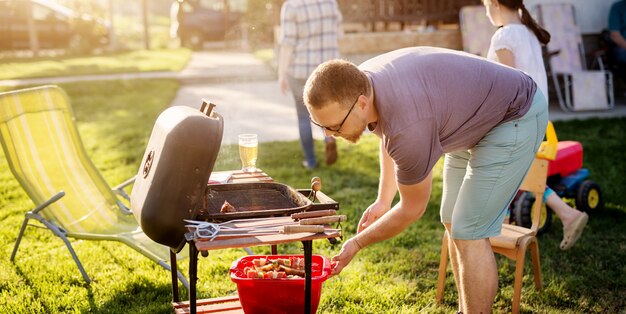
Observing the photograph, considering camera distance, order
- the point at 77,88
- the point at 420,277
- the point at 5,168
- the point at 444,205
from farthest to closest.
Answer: the point at 77,88 → the point at 5,168 → the point at 420,277 → the point at 444,205

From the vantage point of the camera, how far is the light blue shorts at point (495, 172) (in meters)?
2.87

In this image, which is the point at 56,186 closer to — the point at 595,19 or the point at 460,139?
the point at 460,139

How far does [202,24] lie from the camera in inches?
880

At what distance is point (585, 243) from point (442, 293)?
1493 mm

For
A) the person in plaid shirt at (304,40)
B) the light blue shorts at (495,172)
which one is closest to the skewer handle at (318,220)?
the light blue shorts at (495,172)

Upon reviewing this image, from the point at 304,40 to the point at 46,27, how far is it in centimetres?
1494

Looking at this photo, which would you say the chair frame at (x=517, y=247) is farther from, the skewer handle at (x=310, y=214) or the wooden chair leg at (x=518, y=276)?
the skewer handle at (x=310, y=214)

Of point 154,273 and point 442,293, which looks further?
point 154,273

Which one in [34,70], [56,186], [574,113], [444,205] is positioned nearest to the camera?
[444,205]

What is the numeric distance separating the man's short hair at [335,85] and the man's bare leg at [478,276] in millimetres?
971

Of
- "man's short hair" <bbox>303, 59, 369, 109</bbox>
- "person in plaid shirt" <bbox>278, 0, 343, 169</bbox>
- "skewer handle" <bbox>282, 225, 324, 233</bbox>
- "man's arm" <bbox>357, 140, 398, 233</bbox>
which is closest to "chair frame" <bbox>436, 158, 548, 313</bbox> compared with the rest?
"man's arm" <bbox>357, 140, 398, 233</bbox>

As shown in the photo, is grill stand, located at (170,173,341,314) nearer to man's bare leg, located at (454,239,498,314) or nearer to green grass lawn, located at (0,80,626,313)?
man's bare leg, located at (454,239,498,314)

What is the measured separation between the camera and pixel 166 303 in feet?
12.6

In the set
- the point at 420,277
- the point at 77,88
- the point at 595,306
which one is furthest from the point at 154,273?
the point at 77,88
